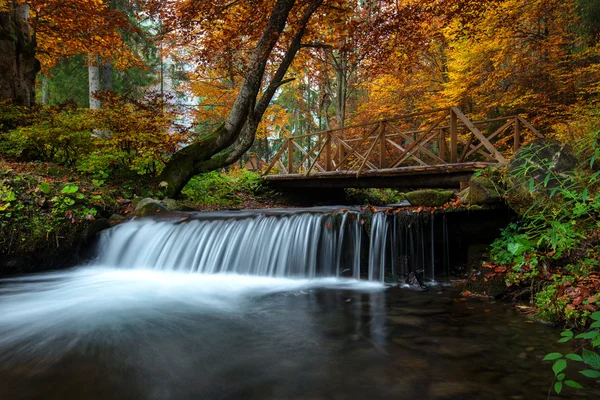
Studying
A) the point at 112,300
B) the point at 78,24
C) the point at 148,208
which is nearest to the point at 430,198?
the point at 112,300

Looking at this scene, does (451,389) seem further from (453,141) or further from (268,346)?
(453,141)

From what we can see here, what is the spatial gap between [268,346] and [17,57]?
35.7ft

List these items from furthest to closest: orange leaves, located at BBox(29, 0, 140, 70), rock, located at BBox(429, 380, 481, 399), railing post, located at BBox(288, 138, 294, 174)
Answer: railing post, located at BBox(288, 138, 294, 174) < orange leaves, located at BBox(29, 0, 140, 70) < rock, located at BBox(429, 380, 481, 399)

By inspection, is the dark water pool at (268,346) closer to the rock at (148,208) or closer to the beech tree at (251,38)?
the rock at (148,208)

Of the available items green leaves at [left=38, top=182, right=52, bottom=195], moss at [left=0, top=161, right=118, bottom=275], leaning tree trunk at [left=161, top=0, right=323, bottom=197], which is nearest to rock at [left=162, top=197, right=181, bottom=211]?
leaning tree trunk at [left=161, top=0, right=323, bottom=197]

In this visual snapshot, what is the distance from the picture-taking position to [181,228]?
7.16 meters

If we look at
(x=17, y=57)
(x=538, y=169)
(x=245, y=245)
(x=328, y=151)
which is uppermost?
(x=17, y=57)

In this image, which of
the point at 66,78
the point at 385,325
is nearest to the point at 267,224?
the point at 385,325

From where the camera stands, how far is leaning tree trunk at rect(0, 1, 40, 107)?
9.22 m

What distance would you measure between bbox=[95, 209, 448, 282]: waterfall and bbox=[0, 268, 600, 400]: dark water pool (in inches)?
34.3

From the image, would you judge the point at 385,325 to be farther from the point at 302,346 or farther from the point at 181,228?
the point at 181,228

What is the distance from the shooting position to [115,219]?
7566mm

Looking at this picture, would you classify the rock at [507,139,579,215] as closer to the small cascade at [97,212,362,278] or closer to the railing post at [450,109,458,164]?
the small cascade at [97,212,362,278]

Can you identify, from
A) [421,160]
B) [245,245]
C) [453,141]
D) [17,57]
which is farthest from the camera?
[17,57]
